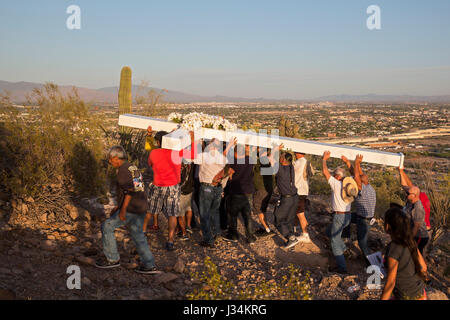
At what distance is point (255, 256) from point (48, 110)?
5624 millimetres

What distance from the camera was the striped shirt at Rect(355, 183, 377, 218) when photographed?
20.2ft

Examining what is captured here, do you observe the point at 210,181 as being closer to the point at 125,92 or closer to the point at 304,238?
the point at 304,238

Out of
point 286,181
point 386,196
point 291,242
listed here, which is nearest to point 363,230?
point 291,242

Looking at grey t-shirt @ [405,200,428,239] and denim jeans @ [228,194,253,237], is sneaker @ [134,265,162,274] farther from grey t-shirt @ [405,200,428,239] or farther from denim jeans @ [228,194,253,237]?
grey t-shirt @ [405,200,428,239]

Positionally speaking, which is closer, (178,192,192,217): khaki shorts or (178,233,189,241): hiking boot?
(178,233,189,241): hiking boot

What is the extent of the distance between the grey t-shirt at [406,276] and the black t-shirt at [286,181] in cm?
315

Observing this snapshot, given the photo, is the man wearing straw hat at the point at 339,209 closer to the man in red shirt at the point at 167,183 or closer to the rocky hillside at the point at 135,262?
the rocky hillside at the point at 135,262

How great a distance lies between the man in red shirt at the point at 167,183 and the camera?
6.40 meters

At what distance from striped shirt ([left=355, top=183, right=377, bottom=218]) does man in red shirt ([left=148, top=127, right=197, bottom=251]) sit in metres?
3.20

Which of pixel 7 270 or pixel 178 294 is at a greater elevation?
pixel 7 270

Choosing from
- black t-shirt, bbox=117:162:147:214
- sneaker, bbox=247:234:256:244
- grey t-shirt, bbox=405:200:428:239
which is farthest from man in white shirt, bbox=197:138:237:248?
grey t-shirt, bbox=405:200:428:239
